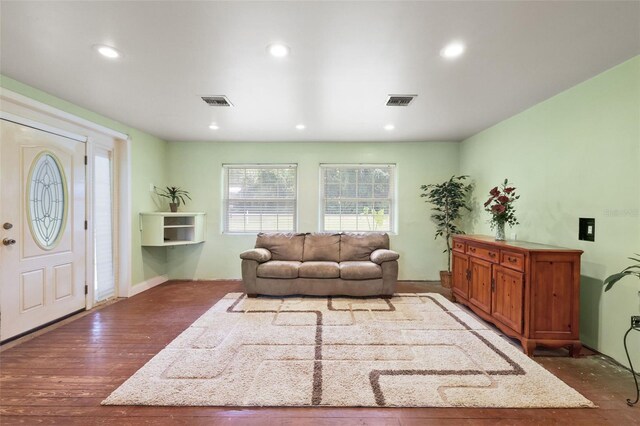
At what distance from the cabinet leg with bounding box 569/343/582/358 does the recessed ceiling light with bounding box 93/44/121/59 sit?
4.37 metres

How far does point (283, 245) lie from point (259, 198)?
1144 millimetres

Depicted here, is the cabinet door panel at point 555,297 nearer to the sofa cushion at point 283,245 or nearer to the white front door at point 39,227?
the sofa cushion at point 283,245

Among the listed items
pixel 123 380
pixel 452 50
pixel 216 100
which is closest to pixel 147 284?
pixel 123 380

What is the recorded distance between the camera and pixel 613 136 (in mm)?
2324

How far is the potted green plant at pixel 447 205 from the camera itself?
454 centimetres

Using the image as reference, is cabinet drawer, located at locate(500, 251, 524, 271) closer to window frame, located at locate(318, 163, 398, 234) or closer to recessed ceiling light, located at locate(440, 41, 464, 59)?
recessed ceiling light, located at locate(440, 41, 464, 59)

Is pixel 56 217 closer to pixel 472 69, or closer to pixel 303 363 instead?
pixel 303 363

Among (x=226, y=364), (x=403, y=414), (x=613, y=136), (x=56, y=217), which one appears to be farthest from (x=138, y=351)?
(x=613, y=136)

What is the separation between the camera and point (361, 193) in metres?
5.07

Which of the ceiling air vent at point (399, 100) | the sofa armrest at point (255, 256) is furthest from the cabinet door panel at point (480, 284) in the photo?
the sofa armrest at point (255, 256)

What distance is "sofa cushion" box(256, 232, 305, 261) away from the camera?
14.4 ft

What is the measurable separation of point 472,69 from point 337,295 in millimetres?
3037

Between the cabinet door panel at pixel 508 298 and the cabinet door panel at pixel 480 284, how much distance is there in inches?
4.5

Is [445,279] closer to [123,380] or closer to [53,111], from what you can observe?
[123,380]
